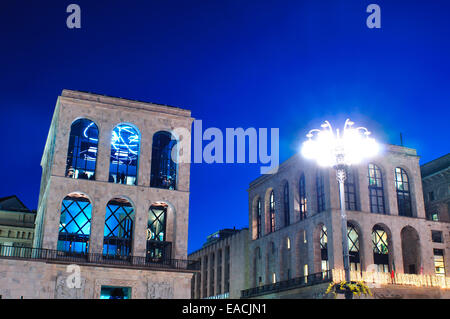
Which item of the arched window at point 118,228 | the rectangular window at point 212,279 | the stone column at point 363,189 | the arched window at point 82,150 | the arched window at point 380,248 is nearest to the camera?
the arched window at point 82,150

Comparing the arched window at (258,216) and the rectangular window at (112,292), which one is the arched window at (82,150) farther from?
the arched window at (258,216)

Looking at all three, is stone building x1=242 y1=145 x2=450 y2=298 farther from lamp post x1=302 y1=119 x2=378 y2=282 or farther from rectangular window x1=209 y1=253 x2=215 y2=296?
lamp post x1=302 y1=119 x2=378 y2=282

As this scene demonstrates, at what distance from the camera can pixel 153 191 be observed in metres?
40.7

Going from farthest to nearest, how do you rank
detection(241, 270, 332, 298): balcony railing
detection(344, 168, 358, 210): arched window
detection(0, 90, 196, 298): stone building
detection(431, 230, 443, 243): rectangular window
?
1. detection(431, 230, 443, 243): rectangular window
2. detection(344, 168, 358, 210): arched window
3. detection(241, 270, 332, 298): balcony railing
4. detection(0, 90, 196, 298): stone building

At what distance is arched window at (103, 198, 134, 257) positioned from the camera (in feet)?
132

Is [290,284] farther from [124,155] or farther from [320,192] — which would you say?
[124,155]

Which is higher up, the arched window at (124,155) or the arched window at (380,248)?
the arched window at (124,155)

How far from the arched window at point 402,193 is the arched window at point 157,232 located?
27.0 meters

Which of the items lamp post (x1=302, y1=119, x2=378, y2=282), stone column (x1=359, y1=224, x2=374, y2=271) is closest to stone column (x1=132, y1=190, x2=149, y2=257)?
lamp post (x1=302, y1=119, x2=378, y2=282)

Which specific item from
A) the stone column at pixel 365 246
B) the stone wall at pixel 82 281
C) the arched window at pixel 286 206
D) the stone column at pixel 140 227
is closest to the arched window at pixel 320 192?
the stone column at pixel 365 246

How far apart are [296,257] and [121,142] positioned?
2570 cm

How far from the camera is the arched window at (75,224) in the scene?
Result: 3888 cm

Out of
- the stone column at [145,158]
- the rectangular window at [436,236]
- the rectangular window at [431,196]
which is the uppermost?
the rectangular window at [431,196]

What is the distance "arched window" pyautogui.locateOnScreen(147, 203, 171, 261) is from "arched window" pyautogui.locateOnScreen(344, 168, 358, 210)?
20.4 metres
